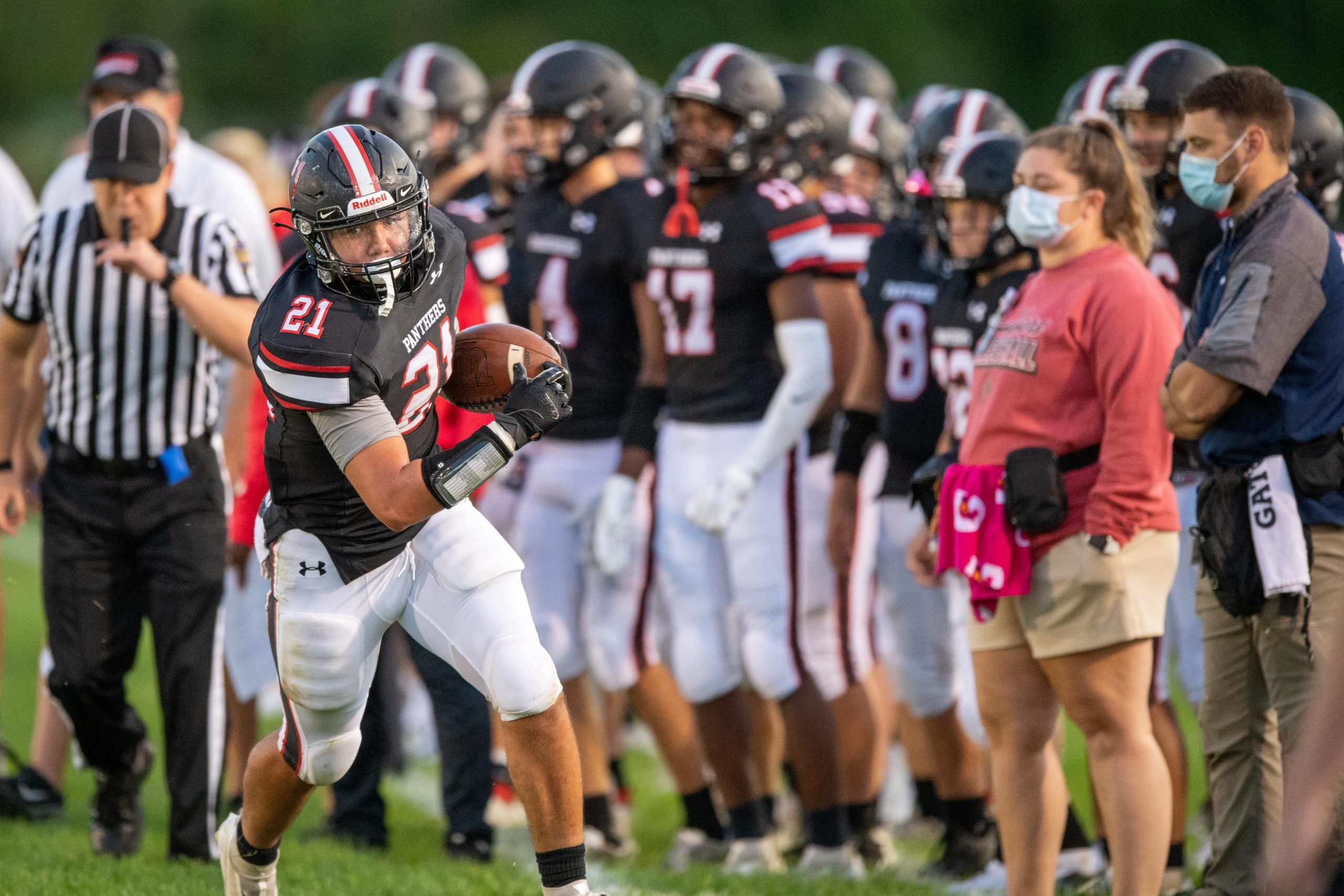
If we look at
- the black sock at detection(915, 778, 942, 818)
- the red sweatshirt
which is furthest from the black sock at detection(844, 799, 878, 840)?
the red sweatshirt

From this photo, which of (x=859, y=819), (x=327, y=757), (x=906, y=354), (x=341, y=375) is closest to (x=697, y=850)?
(x=859, y=819)

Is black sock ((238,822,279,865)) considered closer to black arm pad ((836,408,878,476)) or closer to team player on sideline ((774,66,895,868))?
team player on sideline ((774,66,895,868))

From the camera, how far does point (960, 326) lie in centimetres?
531

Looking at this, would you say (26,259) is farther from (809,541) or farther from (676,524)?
(809,541)

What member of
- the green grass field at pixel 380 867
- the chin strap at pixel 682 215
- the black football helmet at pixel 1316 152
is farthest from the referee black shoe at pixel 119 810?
the black football helmet at pixel 1316 152

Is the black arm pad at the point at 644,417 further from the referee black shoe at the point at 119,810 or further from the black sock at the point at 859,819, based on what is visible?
the referee black shoe at the point at 119,810

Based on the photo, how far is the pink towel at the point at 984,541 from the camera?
4.12 m

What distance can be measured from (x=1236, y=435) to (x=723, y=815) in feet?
9.75

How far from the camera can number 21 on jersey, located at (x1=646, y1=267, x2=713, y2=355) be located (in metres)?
5.64

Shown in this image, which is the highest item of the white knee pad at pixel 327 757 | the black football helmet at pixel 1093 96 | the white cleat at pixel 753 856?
the black football helmet at pixel 1093 96

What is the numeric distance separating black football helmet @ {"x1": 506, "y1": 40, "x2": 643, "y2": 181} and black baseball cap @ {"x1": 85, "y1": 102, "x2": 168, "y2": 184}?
5.35 feet

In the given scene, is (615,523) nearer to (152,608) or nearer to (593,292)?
(593,292)

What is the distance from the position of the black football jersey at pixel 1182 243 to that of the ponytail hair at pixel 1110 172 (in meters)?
0.91

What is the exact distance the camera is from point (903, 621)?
5.88 m
